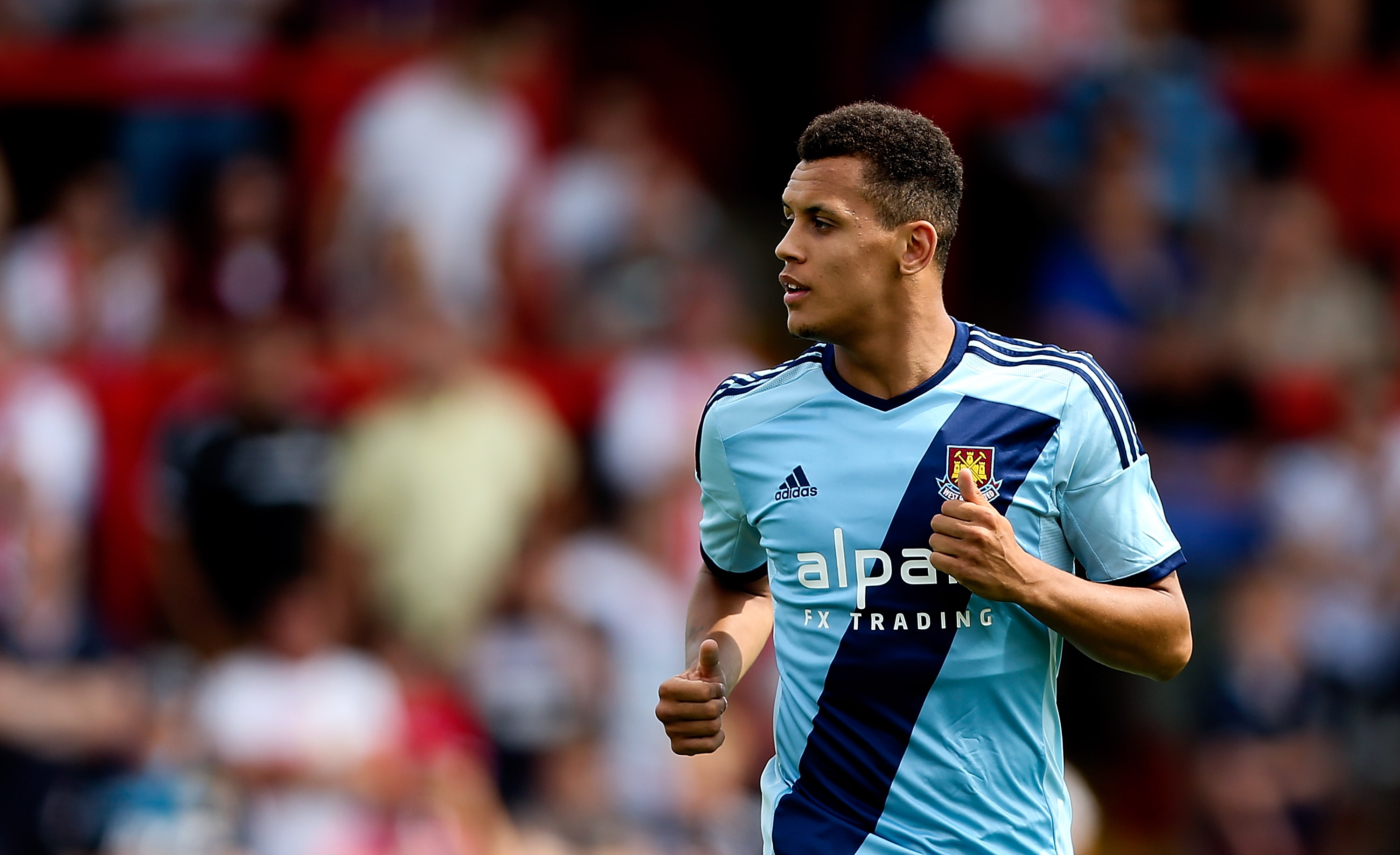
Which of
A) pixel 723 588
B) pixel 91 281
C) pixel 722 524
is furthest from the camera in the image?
pixel 91 281

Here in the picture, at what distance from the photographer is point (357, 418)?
951cm

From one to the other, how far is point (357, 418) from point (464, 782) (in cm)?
203

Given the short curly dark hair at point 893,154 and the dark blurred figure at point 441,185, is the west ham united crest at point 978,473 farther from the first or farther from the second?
the dark blurred figure at point 441,185

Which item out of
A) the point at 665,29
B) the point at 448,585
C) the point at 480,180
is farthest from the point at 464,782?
the point at 665,29

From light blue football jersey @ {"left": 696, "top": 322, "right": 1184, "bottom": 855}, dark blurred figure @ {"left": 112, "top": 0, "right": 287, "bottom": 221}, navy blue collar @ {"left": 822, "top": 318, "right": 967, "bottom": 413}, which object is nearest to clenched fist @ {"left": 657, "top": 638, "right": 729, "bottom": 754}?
light blue football jersey @ {"left": 696, "top": 322, "right": 1184, "bottom": 855}

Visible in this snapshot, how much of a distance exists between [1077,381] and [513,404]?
555 centimetres

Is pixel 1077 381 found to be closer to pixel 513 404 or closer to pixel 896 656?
pixel 896 656

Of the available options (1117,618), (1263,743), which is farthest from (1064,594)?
(1263,743)

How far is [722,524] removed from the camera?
455 cm

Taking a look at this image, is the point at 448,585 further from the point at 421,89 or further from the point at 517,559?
the point at 421,89

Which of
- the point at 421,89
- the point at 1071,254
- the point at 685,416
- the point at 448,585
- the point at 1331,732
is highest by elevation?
the point at 421,89

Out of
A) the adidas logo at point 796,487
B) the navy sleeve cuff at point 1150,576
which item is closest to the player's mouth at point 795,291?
the adidas logo at point 796,487

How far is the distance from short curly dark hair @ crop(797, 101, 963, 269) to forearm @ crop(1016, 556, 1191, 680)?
816 mm

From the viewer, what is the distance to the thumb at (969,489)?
3.96 metres
